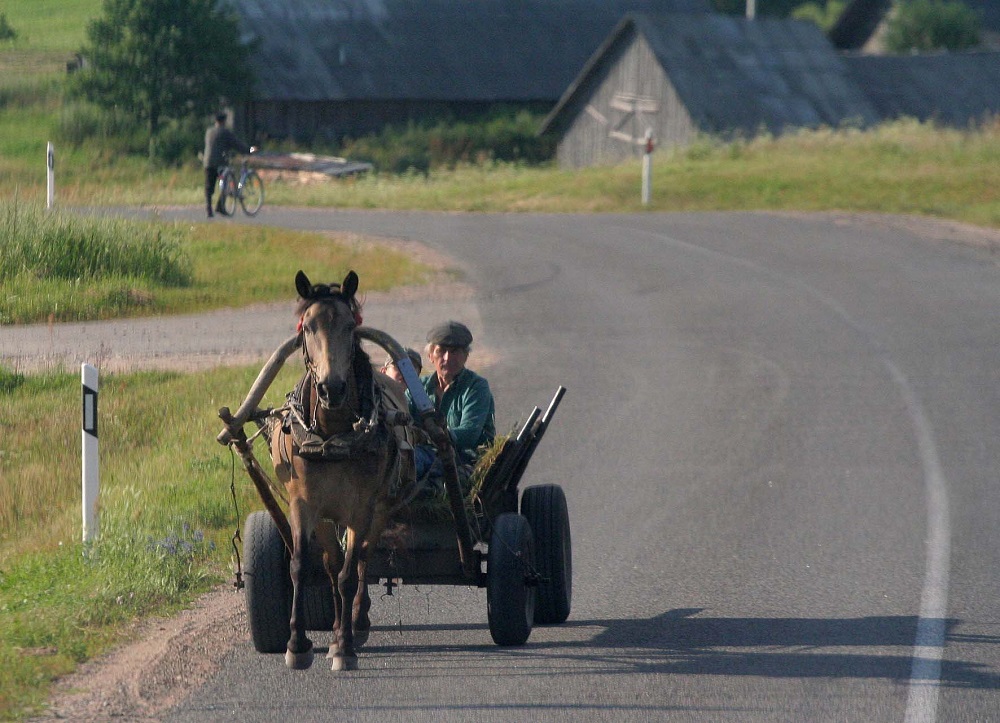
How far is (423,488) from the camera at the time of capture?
272 inches

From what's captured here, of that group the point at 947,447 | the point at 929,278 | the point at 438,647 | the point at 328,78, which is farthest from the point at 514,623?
the point at 328,78

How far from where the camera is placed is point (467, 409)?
7406 millimetres

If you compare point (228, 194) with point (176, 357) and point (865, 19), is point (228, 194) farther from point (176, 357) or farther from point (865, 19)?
point (865, 19)

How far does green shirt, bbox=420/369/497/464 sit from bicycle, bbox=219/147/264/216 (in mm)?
21415

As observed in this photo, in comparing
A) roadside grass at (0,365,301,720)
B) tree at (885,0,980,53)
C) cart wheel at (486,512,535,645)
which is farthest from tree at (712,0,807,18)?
cart wheel at (486,512,535,645)

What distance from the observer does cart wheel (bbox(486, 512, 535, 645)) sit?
6824mm

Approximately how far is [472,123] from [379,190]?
18.1 metres

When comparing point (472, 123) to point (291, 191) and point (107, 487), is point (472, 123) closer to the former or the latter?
point (291, 191)

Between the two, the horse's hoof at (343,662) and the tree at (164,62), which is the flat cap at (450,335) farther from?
the tree at (164,62)

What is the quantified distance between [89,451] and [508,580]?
10.4 feet

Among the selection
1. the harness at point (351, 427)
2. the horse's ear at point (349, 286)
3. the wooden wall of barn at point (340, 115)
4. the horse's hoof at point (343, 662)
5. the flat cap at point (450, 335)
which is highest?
the wooden wall of barn at point (340, 115)

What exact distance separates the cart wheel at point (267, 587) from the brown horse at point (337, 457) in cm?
28

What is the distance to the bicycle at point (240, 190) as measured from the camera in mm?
28072

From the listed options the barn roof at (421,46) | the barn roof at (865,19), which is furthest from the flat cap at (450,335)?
the barn roof at (865,19)
